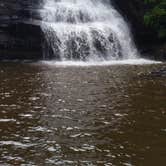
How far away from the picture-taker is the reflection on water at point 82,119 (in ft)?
36.1

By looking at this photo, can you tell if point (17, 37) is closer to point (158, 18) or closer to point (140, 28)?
point (158, 18)

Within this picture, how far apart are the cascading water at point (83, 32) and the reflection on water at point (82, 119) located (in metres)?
8.97

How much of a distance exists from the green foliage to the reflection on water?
37.6 ft

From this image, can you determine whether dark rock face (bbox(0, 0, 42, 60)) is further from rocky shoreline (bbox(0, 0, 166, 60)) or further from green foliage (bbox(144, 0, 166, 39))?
green foliage (bbox(144, 0, 166, 39))

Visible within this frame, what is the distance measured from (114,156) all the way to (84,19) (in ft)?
87.0

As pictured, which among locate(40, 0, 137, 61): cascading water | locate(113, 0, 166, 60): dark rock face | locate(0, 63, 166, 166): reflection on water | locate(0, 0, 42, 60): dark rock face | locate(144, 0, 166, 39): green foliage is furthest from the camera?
locate(113, 0, 166, 60): dark rock face

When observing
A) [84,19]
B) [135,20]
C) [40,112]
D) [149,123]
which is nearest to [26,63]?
[84,19]

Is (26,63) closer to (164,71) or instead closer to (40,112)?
(164,71)

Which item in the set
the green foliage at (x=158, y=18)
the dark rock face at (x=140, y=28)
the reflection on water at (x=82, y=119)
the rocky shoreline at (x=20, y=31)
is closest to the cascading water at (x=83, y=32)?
the rocky shoreline at (x=20, y=31)

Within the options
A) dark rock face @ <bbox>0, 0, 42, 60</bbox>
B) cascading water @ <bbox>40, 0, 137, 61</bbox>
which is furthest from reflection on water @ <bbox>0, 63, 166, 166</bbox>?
cascading water @ <bbox>40, 0, 137, 61</bbox>

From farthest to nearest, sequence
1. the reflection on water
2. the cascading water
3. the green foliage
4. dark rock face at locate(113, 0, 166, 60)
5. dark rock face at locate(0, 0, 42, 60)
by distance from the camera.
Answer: dark rock face at locate(113, 0, 166, 60), the green foliage, the cascading water, dark rock face at locate(0, 0, 42, 60), the reflection on water

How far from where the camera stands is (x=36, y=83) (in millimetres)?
22062

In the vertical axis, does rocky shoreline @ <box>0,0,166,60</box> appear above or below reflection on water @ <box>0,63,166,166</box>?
above

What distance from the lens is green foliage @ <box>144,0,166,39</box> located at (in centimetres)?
3543
